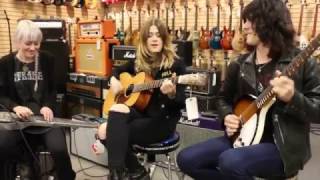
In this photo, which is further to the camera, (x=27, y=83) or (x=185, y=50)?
(x=185, y=50)

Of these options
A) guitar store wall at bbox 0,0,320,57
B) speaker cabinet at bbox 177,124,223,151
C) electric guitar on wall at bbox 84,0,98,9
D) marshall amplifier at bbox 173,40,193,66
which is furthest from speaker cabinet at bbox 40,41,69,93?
speaker cabinet at bbox 177,124,223,151

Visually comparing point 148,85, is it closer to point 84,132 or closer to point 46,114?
point 46,114

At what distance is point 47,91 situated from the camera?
2.38 m

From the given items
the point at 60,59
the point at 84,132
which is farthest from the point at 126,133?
the point at 60,59

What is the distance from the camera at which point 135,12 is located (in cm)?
425

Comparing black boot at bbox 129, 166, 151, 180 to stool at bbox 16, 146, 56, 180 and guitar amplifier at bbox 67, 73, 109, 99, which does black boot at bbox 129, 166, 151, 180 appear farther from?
guitar amplifier at bbox 67, 73, 109, 99

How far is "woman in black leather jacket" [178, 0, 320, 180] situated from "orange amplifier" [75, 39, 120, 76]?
1793mm

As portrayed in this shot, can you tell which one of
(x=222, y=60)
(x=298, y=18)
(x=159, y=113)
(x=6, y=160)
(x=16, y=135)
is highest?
(x=298, y=18)

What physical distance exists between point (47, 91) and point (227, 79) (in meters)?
1.25

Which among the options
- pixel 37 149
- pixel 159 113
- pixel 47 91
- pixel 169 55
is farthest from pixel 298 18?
pixel 37 149

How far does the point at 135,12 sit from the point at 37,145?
2.47 m

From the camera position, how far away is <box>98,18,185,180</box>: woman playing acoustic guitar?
1.93 metres

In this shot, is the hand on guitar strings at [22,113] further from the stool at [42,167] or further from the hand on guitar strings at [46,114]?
the stool at [42,167]

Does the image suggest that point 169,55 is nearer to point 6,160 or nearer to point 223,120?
point 223,120
